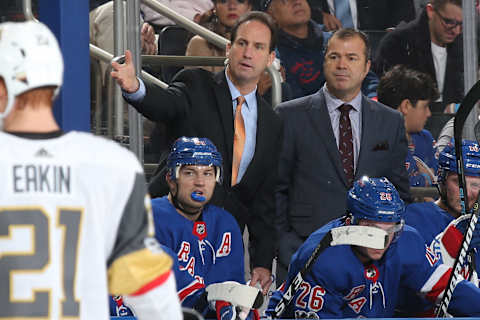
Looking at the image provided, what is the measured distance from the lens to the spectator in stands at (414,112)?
5047 mm

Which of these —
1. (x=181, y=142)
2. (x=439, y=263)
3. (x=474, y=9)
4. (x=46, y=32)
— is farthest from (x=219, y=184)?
(x=46, y=32)

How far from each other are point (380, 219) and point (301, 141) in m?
0.71

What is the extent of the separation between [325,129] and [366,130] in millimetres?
186

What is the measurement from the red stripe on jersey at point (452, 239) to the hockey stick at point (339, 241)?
72 centimetres

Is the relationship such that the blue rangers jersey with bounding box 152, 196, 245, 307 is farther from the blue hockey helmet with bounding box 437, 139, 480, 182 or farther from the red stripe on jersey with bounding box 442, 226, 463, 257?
the blue hockey helmet with bounding box 437, 139, 480, 182

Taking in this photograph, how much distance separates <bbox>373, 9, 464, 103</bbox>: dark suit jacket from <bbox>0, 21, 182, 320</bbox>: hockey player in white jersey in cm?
324

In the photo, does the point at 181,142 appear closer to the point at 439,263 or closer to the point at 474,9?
the point at 439,263

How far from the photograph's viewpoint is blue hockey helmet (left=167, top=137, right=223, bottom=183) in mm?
4066

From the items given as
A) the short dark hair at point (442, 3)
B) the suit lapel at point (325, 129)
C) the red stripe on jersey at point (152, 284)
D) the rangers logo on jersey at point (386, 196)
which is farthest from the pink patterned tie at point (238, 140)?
the red stripe on jersey at point (152, 284)

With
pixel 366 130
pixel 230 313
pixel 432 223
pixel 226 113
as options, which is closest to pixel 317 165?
pixel 366 130

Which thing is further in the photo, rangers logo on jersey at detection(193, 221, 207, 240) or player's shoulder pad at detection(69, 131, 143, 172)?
rangers logo on jersey at detection(193, 221, 207, 240)

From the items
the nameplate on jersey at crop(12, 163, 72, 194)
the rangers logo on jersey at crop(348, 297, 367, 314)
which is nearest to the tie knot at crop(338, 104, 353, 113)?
the rangers logo on jersey at crop(348, 297, 367, 314)

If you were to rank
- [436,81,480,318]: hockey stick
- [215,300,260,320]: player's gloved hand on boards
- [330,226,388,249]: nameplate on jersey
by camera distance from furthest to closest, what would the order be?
1. [436,81,480,318]: hockey stick
2. [330,226,388,249]: nameplate on jersey
3. [215,300,260,320]: player's gloved hand on boards

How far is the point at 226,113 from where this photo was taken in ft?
13.9
